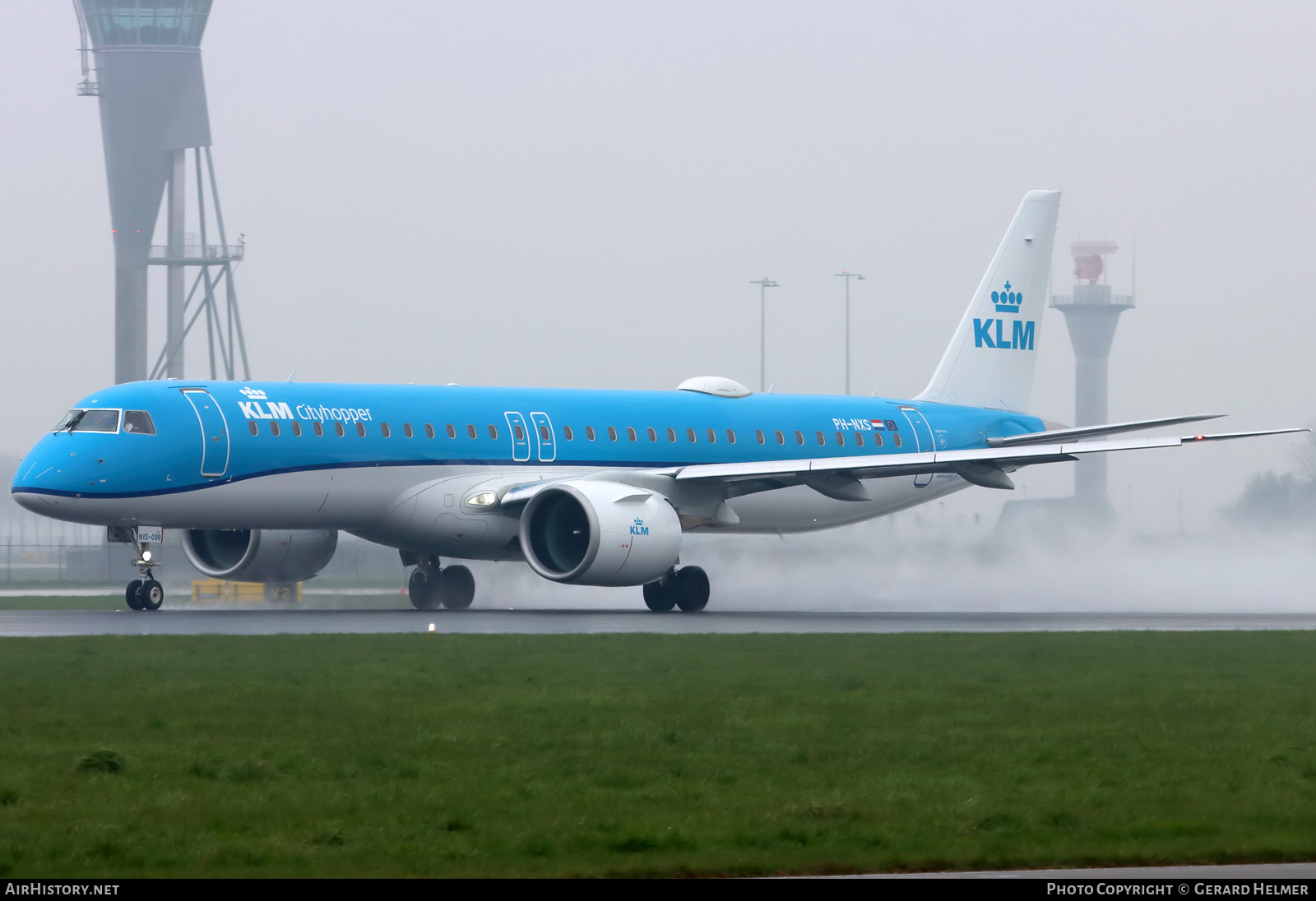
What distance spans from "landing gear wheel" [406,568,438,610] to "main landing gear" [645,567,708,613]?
4536 mm

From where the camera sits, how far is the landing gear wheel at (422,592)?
115ft

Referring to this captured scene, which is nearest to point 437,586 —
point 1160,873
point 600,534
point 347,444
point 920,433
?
point 347,444

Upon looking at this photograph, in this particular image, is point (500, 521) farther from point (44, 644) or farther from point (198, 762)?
point (198, 762)

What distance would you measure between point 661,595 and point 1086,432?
9731 mm

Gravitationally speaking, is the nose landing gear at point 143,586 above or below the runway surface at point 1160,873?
below

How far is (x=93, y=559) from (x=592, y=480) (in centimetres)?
4211

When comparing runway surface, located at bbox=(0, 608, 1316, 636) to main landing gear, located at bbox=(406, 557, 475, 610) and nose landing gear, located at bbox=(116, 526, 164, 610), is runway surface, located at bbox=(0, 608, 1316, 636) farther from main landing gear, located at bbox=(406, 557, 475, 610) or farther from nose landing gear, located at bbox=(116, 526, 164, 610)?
main landing gear, located at bbox=(406, 557, 475, 610)

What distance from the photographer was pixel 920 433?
A: 39500 millimetres

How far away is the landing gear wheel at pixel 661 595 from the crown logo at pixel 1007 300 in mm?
14008

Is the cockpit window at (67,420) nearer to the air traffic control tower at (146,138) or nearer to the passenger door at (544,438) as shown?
the passenger door at (544,438)

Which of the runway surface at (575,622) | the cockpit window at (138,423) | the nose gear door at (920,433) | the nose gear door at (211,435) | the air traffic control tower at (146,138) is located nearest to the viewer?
the runway surface at (575,622)

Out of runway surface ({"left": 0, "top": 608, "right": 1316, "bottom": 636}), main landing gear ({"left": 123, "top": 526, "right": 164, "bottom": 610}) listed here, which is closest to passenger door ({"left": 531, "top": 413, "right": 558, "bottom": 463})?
runway surface ({"left": 0, "top": 608, "right": 1316, "bottom": 636})

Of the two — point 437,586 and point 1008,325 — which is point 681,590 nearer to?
point 437,586

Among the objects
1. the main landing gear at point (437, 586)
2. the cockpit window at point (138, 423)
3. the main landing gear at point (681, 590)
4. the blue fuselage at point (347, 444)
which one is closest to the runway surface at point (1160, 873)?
the blue fuselage at point (347, 444)
